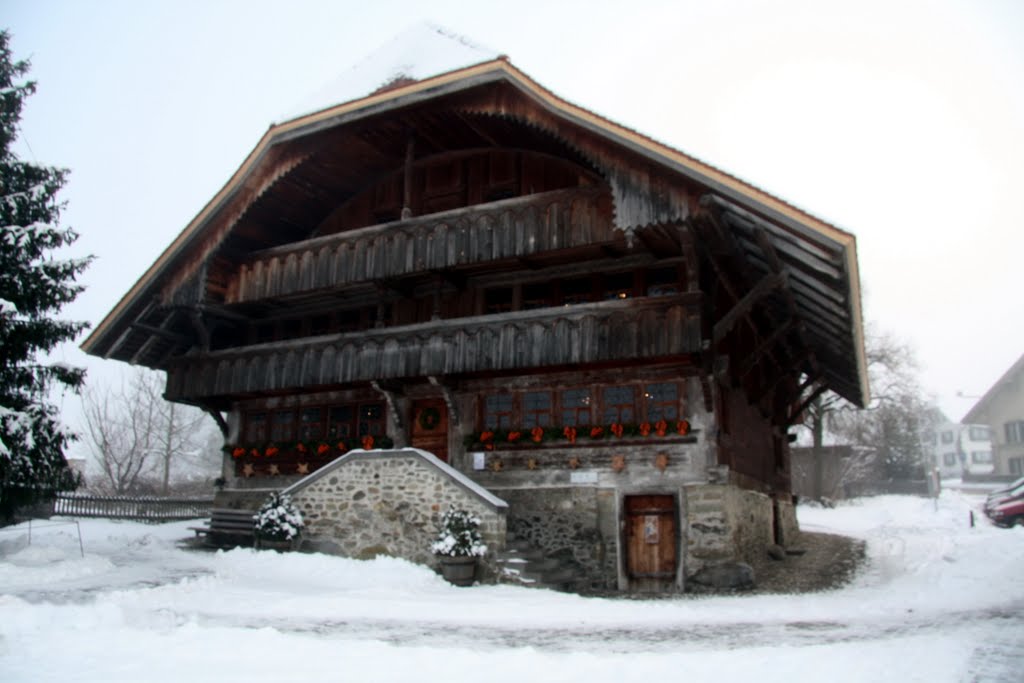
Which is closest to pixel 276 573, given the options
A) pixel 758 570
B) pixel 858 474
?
pixel 758 570

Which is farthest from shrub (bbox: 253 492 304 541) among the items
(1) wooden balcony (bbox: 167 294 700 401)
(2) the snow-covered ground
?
(1) wooden balcony (bbox: 167 294 700 401)

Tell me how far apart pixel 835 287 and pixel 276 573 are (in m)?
11.5

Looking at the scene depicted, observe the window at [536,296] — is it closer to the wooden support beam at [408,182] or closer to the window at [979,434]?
the wooden support beam at [408,182]

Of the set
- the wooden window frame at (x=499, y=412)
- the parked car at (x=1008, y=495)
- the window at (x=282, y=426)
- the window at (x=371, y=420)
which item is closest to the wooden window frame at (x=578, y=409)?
the wooden window frame at (x=499, y=412)

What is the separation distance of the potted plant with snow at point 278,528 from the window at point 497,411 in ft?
14.7

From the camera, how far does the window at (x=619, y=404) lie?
1697 cm

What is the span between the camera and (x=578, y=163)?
18.2m

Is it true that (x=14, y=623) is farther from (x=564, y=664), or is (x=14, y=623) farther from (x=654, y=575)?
(x=654, y=575)

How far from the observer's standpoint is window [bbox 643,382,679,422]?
654 inches

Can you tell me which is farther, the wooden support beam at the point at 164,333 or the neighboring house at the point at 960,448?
the neighboring house at the point at 960,448

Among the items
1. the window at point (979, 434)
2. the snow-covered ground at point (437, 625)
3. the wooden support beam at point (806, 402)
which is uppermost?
the window at point (979, 434)

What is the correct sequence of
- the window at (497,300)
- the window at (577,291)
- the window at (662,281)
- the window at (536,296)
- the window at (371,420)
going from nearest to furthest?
the window at (662,281)
the window at (577,291)
the window at (536,296)
the window at (497,300)
the window at (371,420)

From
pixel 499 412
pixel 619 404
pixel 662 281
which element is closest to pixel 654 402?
pixel 619 404

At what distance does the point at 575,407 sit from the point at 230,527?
894cm
